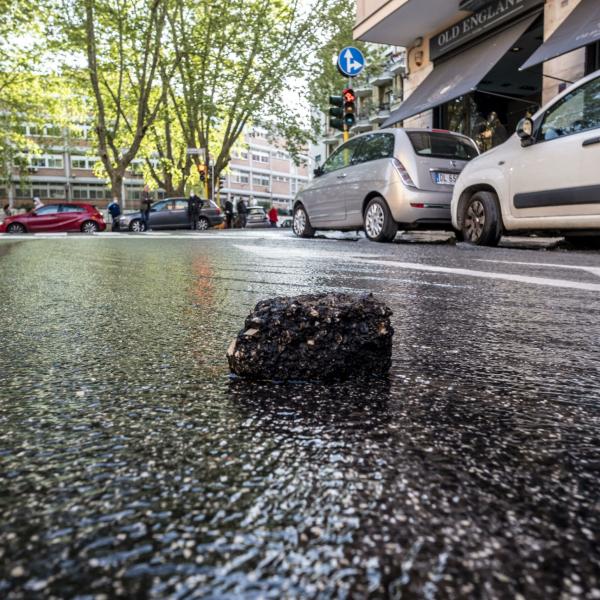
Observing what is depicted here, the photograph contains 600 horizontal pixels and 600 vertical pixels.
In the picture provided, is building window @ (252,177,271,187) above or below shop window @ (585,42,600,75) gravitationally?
above

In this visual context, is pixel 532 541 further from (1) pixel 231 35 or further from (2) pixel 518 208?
(1) pixel 231 35

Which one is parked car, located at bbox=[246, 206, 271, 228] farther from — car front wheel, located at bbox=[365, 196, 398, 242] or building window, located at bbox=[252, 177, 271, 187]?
building window, located at bbox=[252, 177, 271, 187]

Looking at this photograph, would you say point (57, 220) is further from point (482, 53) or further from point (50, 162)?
point (50, 162)

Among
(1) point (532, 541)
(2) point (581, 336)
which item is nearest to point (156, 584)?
(1) point (532, 541)

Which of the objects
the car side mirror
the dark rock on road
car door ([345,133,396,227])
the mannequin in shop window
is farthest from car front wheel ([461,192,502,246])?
the mannequin in shop window

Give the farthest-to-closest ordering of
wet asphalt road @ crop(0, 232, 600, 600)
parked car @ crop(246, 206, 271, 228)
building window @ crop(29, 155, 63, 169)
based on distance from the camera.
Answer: building window @ crop(29, 155, 63, 169), parked car @ crop(246, 206, 271, 228), wet asphalt road @ crop(0, 232, 600, 600)

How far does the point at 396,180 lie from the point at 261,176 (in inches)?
3084

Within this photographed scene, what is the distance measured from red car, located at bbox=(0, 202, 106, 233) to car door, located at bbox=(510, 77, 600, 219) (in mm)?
21877

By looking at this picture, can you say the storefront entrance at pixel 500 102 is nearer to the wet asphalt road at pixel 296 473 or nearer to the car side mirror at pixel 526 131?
the car side mirror at pixel 526 131

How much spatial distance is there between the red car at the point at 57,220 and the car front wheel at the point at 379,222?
19266 mm

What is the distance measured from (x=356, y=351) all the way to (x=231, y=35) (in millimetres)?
27338

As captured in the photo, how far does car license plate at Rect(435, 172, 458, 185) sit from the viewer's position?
28.8ft

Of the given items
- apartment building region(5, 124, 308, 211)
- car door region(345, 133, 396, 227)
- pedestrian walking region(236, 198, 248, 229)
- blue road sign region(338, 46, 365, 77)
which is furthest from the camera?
apartment building region(5, 124, 308, 211)

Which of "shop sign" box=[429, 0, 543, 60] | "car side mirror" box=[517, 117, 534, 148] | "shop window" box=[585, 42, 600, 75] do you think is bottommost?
"car side mirror" box=[517, 117, 534, 148]
